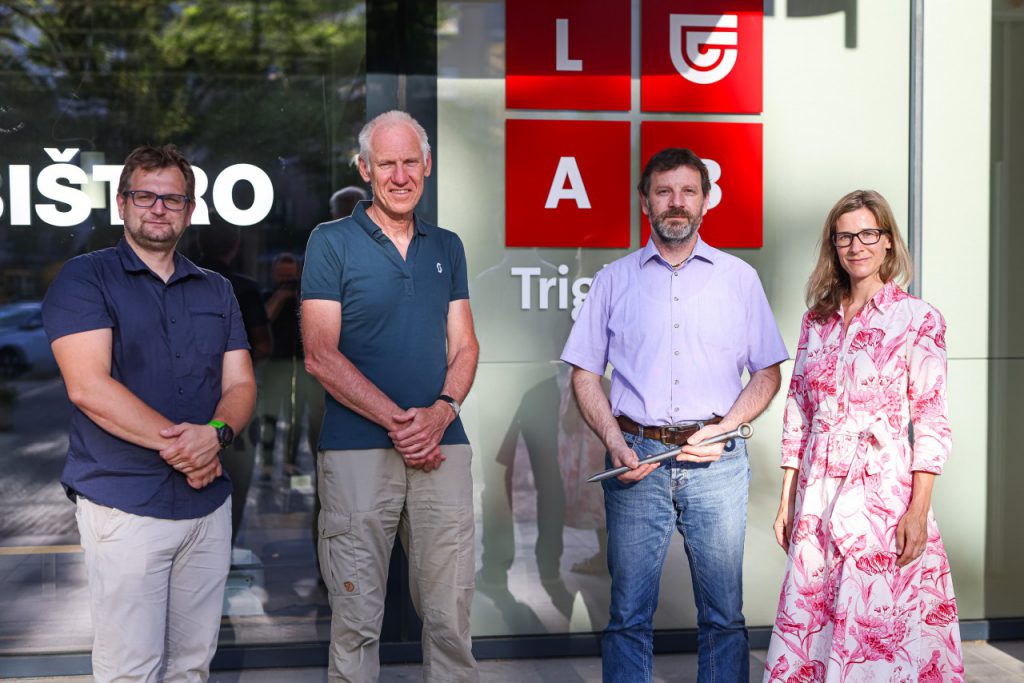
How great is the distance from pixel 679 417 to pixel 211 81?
259 cm

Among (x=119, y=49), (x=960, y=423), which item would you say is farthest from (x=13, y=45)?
(x=960, y=423)

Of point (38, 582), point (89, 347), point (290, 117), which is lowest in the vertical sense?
point (38, 582)

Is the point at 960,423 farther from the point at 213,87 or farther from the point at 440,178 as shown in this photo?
the point at 213,87

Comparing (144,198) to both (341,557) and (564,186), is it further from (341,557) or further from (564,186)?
(564,186)

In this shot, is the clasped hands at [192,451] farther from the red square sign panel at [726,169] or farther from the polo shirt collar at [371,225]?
the red square sign panel at [726,169]

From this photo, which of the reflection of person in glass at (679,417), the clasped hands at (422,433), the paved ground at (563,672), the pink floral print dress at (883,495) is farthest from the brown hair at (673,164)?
the paved ground at (563,672)

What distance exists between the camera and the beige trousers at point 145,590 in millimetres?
2961

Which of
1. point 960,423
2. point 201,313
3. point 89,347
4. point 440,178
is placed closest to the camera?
point 89,347

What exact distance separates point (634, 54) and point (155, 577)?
9.50 ft

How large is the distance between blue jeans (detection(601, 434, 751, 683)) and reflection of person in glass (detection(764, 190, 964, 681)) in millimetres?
306

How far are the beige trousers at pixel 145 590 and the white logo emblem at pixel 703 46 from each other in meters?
2.78

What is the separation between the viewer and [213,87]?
4.83 m

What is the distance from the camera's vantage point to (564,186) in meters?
4.66

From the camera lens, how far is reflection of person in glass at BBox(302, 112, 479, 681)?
11.4 feet
